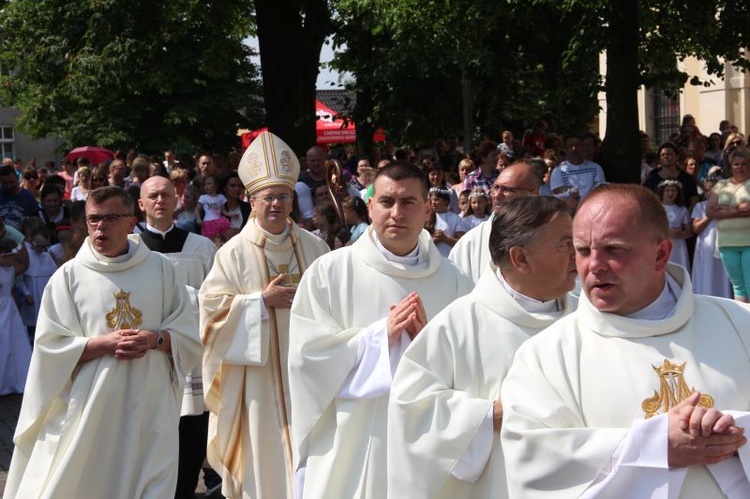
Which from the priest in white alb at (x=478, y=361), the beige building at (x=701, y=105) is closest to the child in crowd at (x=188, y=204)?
the priest in white alb at (x=478, y=361)

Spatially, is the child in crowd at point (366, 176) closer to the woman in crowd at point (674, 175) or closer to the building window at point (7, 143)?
the woman in crowd at point (674, 175)

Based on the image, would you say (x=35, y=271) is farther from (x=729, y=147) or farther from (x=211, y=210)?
(x=729, y=147)

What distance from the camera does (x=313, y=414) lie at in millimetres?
5586

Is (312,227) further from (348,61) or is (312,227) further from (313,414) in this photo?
(348,61)

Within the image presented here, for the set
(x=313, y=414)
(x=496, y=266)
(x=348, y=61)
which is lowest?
(x=313, y=414)

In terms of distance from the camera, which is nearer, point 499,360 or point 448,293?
point 499,360

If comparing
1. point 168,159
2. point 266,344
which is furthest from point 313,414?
point 168,159

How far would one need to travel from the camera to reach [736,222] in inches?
448

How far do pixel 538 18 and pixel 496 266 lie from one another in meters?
10.9

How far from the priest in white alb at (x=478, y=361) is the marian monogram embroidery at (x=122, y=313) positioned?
270 centimetres

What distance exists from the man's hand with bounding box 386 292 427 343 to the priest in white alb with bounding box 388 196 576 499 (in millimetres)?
603

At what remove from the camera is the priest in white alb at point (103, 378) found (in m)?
6.62

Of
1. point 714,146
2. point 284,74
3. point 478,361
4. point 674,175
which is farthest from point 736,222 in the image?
point 284,74

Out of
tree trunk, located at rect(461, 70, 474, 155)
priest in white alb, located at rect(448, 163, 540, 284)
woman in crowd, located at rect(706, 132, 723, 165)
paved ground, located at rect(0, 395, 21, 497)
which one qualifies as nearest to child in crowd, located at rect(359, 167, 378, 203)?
tree trunk, located at rect(461, 70, 474, 155)
